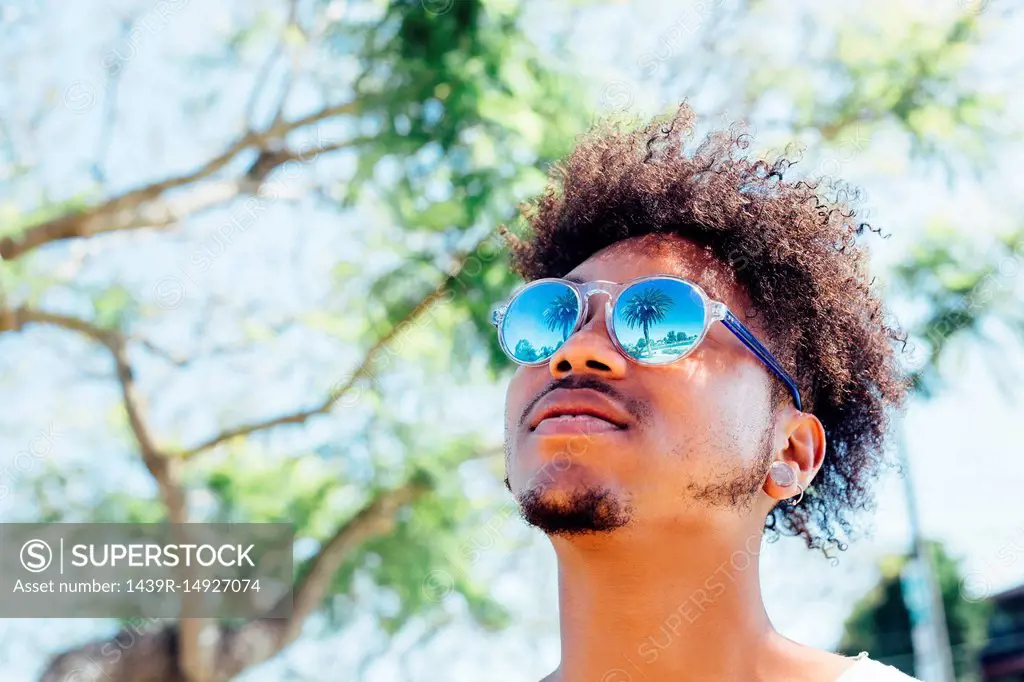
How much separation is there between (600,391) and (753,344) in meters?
0.37

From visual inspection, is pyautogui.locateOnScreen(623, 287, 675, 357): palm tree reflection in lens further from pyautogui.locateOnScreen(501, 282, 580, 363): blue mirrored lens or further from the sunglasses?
pyautogui.locateOnScreen(501, 282, 580, 363): blue mirrored lens

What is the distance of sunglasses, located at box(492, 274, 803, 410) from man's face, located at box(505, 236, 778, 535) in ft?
0.07

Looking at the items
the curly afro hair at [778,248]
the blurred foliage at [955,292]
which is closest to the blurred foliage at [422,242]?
the blurred foliage at [955,292]

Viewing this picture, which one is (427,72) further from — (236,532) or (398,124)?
(236,532)

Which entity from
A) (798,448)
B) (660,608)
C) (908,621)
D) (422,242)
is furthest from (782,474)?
(908,621)

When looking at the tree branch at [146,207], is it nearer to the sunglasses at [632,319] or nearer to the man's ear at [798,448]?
the sunglasses at [632,319]

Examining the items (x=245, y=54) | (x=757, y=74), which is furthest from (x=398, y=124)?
(x=757, y=74)

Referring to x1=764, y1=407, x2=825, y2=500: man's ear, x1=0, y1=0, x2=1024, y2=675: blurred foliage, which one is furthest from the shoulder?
x1=0, y1=0, x2=1024, y2=675: blurred foliage

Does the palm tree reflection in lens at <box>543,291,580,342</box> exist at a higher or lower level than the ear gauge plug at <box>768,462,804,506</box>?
higher

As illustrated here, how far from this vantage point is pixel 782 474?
2.18 m

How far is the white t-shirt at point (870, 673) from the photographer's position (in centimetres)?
210

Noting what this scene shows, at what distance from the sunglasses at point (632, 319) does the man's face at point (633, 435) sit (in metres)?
0.02

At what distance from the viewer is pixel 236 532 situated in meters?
8.54

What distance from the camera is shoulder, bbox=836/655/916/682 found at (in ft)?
6.89
